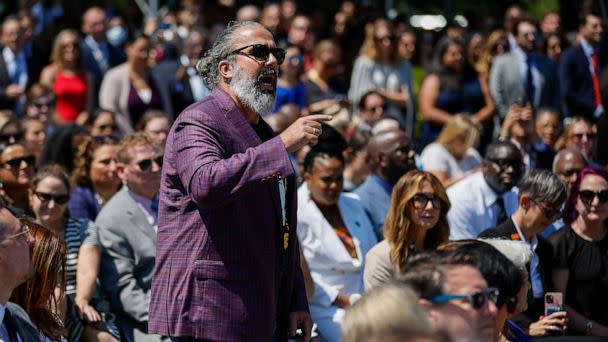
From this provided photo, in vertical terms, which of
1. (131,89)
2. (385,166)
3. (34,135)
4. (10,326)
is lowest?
(10,326)

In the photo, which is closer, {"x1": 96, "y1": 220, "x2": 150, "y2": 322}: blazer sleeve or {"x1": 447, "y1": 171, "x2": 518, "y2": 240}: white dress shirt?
{"x1": 96, "y1": 220, "x2": 150, "y2": 322}: blazer sleeve

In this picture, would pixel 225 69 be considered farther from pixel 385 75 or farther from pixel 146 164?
pixel 385 75

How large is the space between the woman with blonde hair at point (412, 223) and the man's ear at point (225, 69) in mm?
2125

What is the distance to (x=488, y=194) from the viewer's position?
7.76 m

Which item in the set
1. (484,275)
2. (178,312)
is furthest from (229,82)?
(484,275)

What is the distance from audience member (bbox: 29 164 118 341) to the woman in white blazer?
141 centimetres

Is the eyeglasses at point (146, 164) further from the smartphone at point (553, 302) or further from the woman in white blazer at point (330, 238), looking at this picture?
the smartphone at point (553, 302)

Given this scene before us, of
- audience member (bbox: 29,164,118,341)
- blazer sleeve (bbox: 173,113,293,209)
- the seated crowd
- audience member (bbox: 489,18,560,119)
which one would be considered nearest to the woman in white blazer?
the seated crowd

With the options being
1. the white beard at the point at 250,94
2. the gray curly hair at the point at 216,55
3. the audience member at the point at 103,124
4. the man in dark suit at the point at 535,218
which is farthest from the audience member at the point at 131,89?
the white beard at the point at 250,94

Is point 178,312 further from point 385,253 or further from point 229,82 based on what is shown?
point 385,253

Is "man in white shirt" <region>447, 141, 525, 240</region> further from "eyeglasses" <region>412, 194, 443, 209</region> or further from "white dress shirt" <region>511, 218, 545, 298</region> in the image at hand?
"eyeglasses" <region>412, 194, 443, 209</region>

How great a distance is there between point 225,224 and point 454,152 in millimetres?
5575

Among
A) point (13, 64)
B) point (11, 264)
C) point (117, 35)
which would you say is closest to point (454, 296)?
point (11, 264)

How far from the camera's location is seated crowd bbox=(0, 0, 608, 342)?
13.7ft
